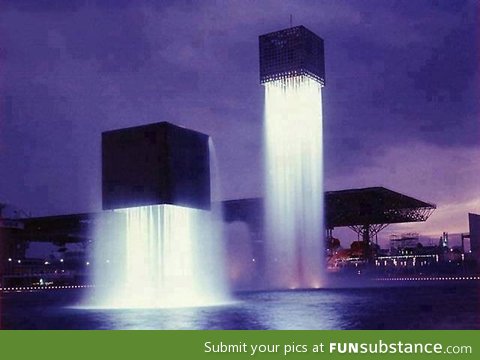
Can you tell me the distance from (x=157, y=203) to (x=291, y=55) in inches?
2156

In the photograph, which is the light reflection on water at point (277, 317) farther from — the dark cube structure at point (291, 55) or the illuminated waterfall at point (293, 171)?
the dark cube structure at point (291, 55)

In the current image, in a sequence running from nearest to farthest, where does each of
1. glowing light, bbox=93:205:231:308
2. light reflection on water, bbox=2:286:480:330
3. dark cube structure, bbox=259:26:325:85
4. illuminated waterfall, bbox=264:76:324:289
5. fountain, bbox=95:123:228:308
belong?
light reflection on water, bbox=2:286:480:330
fountain, bbox=95:123:228:308
glowing light, bbox=93:205:231:308
dark cube structure, bbox=259:26:325:85
illuminated waterfall, bbox=264:76:324:289

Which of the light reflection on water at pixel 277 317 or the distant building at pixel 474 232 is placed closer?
the light reflection on water at pixel 277 317

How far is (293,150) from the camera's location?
9069 centimetres

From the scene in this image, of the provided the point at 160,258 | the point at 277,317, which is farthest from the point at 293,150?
the point at 277,317

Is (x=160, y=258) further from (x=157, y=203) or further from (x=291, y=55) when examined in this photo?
(x=291, y=55)

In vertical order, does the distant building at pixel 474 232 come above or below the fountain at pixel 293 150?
below

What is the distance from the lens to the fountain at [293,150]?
8331cm

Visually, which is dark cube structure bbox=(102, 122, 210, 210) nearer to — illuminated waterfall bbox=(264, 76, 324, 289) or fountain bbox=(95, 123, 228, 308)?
fountain bbox=(95, 123, 228, 308)

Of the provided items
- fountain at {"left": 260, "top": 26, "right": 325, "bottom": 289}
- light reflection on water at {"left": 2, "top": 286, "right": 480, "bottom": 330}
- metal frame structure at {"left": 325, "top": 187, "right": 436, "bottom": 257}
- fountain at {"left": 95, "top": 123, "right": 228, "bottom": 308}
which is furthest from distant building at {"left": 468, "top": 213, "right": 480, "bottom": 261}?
fountain at {"left": 95, "top": 123, "right": 228, "bottom": 308}

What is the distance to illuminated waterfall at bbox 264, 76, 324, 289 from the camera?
280 feet

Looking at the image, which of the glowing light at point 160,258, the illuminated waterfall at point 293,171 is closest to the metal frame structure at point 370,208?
the illuminated waterfall at point 293,171
